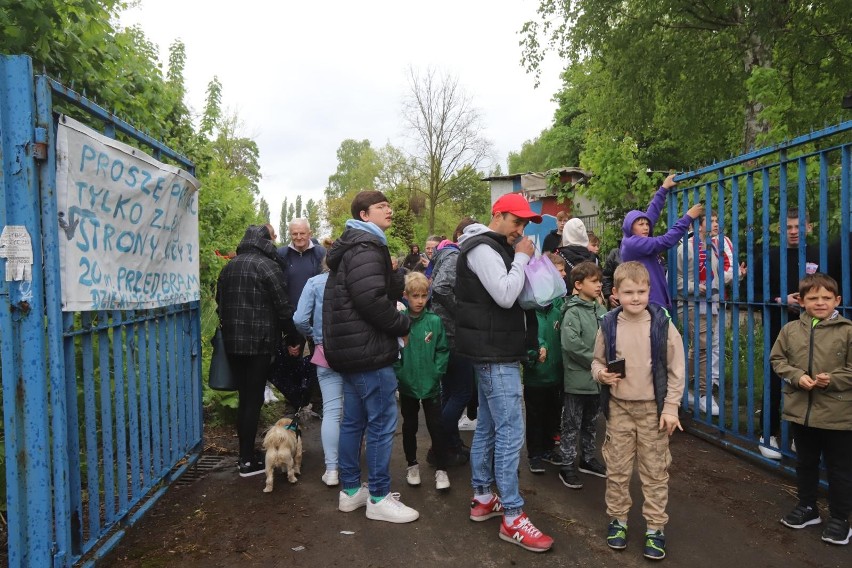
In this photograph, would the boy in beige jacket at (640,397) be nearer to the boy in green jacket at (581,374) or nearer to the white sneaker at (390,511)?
the boy in green jacket at (581,374)

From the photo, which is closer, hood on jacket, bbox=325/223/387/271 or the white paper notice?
the white paper notice

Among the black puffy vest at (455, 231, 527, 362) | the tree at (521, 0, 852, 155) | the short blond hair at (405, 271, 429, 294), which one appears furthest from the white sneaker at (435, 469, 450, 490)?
the tree at (521, 0, 852, 155)

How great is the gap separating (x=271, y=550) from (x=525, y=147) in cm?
6709

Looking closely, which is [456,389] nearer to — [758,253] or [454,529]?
[454,529]

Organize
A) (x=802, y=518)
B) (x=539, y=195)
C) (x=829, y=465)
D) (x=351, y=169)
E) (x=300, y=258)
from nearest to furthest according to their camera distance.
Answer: (x=829, y=465), (x=802, y=518), (x=300, y=258), (x=539, y=195), (x=351, y=169)

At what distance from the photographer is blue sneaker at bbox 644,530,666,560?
10.8ft

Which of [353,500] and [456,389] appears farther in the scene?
[456,389]

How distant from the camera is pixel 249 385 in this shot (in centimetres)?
477

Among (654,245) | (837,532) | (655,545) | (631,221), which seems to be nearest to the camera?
(655,545)

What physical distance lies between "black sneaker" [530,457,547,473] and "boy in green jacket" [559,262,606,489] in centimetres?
22

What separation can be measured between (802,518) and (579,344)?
5.71 feet

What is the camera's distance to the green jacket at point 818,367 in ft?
11.3

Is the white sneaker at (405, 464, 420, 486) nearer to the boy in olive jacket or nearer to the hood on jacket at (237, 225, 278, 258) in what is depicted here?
the hood on jacket at (237, 225, 278, 258)

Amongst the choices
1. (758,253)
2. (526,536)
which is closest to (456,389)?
(526,536)
